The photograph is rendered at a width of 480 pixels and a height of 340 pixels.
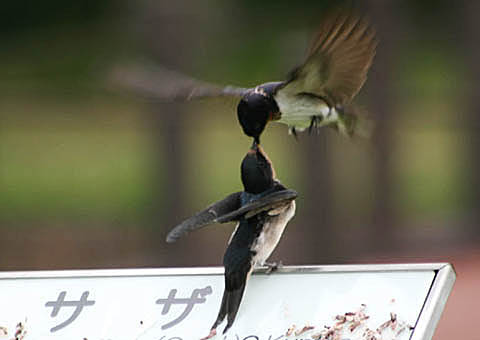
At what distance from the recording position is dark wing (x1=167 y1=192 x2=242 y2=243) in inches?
Answer: 55.5

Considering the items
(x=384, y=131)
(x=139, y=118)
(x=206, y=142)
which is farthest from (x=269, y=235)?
(x=206, y=142)

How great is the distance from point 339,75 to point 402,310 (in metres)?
0.34

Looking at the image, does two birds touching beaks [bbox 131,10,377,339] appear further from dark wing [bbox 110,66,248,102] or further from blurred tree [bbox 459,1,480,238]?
blurred tree [bbox 459,1,480,238]

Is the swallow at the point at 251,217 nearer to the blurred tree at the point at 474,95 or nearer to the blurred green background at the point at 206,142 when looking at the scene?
the blurred green background at the point at 206,142

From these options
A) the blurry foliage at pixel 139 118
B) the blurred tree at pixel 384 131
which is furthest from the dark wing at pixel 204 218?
the blurry foliage at pixel 139 118

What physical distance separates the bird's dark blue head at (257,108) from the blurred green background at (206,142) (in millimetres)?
1600

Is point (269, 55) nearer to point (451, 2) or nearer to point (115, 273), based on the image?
point (451, 2)

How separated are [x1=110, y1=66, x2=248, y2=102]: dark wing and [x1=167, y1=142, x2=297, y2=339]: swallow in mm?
112

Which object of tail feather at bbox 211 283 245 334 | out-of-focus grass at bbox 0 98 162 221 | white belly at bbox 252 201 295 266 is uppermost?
white belly at bbox 252 201 295 266

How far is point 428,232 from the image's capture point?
211 inches

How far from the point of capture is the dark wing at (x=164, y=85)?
4.89 ft

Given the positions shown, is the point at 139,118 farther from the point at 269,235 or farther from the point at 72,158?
the point at 269,235

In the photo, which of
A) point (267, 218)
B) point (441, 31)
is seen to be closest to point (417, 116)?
point (441, 31)

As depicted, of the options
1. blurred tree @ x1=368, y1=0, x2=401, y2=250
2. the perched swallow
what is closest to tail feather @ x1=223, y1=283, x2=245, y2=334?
the perched swallow
